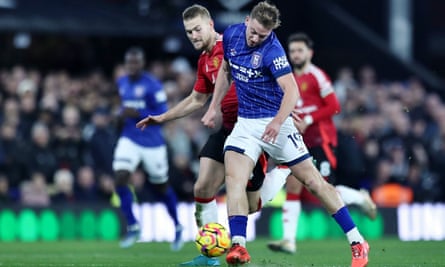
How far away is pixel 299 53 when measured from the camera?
52.2 feet

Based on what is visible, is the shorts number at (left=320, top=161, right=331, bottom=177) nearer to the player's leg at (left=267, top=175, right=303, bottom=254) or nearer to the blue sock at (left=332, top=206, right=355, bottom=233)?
the player's leg at (left=267, top=175, right=303, bottom=254)

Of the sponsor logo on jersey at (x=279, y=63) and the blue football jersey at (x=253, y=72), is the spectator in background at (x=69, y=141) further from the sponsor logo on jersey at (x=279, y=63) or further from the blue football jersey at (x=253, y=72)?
the sponsor logo on jersey at (x=279, y=63)

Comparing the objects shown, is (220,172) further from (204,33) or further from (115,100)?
(115,100)

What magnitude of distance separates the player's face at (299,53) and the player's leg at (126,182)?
304cm

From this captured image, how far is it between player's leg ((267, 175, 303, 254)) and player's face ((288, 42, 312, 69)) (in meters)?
1.40

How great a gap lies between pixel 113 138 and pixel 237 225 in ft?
30.8

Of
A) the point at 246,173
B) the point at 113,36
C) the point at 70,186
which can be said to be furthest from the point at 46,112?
the point at 246,173

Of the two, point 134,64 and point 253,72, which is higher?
point 134,64

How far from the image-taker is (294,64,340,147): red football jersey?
15891 millimetres

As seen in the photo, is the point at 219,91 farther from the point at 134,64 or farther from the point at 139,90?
the point at 134,64

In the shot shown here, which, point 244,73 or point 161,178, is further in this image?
point 161,178

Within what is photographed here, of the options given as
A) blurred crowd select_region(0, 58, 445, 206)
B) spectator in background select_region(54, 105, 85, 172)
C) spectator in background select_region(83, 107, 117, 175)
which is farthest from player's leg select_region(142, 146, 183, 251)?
spectator in background select_region(54, 105, 85, 172)

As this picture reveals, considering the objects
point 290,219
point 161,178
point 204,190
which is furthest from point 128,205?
point 204,190

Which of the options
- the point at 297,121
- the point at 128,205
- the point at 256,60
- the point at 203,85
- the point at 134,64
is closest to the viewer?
the point at 256,60
